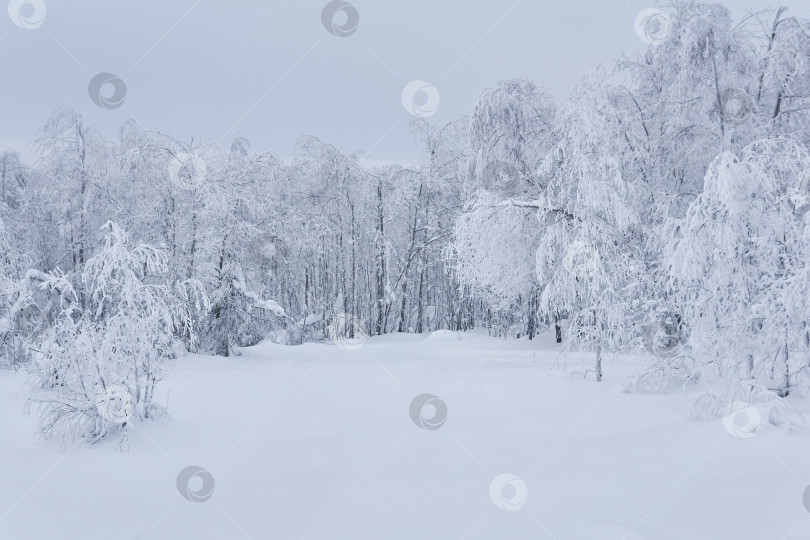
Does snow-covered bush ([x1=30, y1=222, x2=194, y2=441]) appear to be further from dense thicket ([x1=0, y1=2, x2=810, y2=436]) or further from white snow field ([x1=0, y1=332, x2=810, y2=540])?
white snow field ([x1=0, y1=332, x2=810, y2=540])

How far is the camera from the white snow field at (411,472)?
3934 mm

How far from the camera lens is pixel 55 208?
18.0m

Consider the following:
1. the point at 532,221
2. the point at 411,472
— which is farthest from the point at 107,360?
the point at 532,221

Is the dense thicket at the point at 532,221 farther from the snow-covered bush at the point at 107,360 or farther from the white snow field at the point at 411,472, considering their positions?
the white snow field at the point at 411,472

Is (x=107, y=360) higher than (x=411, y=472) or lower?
higher

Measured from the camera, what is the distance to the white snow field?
3934 mm

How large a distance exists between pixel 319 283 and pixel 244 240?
1504 cm

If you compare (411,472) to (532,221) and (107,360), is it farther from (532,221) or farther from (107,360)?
(532,221)

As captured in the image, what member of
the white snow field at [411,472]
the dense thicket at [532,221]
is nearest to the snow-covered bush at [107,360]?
the dense thicket at [532,221]

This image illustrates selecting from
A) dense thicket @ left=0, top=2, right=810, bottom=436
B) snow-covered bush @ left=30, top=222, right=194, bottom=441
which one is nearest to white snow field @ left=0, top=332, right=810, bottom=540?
snow-covered bush @ left=30, top=222, right=194, bottom=441

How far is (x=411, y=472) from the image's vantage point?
17.2ft

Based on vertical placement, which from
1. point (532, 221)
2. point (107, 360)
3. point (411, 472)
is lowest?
point (411, 472)

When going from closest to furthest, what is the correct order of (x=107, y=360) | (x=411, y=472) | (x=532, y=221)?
(x=411, y=472)
(x=107, y=360)
(x=532, y=221)

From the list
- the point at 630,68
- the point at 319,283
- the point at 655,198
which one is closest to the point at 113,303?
the point at 655,198
